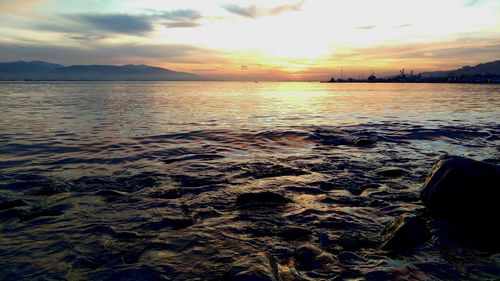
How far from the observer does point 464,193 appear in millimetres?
7977

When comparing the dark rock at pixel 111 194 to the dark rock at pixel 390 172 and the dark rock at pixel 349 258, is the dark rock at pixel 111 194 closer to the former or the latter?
the dark rock at pixel 349 258

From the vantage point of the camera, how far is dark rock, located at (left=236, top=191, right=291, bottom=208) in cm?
928

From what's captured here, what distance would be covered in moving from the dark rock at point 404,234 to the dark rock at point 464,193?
4.33 ft

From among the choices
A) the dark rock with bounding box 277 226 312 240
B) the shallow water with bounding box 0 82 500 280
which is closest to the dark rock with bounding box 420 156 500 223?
the shallow water with bounding box 0 82 500 280

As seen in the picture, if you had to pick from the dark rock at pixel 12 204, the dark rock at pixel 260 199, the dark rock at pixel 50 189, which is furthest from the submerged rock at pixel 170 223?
the dark rock at pixel 50 189

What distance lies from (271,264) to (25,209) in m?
7.10

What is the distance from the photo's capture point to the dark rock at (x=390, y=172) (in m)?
12.1

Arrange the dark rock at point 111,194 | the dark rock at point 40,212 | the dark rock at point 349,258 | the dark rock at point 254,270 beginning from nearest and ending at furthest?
the dark rock at point 254,270
the dark rock at point 349,258
the dark rock at point 40,212
the dark rock at point 111,194

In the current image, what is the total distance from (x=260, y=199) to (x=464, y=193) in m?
5.15

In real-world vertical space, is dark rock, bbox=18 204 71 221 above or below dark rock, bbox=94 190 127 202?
below

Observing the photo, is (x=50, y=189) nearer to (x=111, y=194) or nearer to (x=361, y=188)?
(x=111, y=194)

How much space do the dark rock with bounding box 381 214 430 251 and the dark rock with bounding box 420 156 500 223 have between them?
51.9 inches

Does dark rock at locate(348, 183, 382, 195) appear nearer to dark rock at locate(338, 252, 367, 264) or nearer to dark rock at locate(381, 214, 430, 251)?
dark rock at locate(381, 214, 430, 251)

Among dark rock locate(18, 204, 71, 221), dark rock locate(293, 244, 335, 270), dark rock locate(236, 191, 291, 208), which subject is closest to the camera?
dark rock locate(293, 244, 335, 270)
